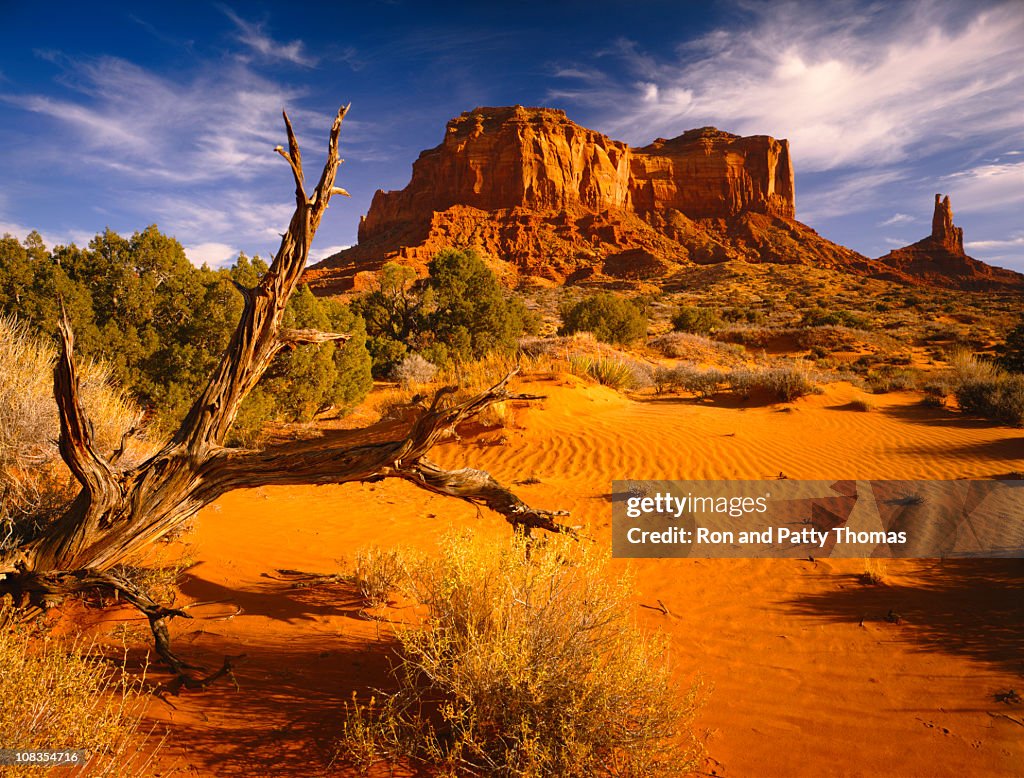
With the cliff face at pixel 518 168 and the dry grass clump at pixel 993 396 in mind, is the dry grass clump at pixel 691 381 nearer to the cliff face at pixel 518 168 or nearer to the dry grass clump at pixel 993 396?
the dry grass clump at pixel 993 396

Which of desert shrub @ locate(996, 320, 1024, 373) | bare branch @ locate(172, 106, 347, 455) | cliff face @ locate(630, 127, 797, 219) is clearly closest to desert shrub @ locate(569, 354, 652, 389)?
desert shrub @ locate(996, 320, 1024, 373)

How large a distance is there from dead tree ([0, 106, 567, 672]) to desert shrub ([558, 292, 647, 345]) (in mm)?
21495

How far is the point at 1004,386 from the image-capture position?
11609 mm

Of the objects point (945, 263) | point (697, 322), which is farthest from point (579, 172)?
point (697, 322)

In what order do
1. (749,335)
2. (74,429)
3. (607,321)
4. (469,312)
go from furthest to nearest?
1. (749,335)
2. (607,321)
3. (469,312)
4. (74,429)

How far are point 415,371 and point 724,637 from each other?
13023 mm

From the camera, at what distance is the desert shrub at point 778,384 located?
13.7 meters

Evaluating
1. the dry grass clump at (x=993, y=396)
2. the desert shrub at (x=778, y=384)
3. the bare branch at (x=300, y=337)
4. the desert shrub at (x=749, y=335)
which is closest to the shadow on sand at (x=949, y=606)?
the bare branch at (x=300, y=337)

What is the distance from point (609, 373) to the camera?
15516 millimetres

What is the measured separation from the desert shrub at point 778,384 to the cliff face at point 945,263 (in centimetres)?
8306

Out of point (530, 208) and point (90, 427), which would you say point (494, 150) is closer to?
point (530, 208)

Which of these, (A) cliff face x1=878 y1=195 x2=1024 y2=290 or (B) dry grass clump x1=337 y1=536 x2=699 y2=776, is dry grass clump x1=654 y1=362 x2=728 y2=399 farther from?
(A) cliff face x1=878 y1=195 x2=1024 y2=290

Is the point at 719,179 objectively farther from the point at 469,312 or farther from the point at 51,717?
the point at 51,717

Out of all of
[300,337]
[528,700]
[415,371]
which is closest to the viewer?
[528,700]
